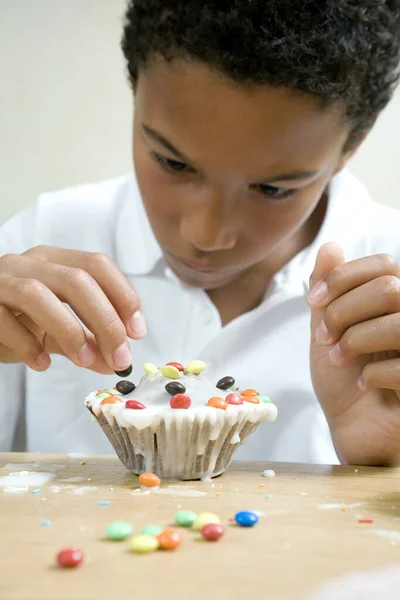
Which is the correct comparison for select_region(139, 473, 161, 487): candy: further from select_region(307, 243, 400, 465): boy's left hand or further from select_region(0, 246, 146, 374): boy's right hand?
select_region(307, 243, 400, 465): boy's left hand

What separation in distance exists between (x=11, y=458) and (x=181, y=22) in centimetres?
65

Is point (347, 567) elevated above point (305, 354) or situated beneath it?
situated beneath

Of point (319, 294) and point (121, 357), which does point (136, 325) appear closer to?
point (121, 357)

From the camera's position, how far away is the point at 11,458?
907 millimetres

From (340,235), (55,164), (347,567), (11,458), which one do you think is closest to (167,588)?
(347,567)

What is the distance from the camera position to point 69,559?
1.65ft

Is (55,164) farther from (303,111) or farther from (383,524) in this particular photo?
(383,524)

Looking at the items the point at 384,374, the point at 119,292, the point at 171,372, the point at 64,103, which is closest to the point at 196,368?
the point at 171,372

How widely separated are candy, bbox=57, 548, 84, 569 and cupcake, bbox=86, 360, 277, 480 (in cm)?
27

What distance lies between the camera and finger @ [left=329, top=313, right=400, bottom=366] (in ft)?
2.82

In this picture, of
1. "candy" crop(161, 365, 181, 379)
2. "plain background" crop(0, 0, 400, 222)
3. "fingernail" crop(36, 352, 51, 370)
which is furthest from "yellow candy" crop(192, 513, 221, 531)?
"plain background" crop(0, 0, 400, 222)

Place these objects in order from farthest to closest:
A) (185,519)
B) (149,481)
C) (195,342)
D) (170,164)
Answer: (195,342)
(170,164)
(149,481)
(185,519)

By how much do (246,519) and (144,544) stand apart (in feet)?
0.38

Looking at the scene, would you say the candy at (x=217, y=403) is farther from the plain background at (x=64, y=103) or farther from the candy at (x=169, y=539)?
the plain background at (x=64, y=103)
